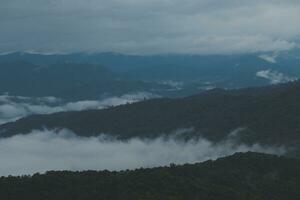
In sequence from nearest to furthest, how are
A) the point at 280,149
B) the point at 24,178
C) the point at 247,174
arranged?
the point at 24,178 → the point at 247,174 → the point at 280,149

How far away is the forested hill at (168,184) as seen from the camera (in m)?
101

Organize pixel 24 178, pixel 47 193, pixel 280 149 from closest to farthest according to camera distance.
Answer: pixel 47 193 → pixel 24 178 → pixel 280 149

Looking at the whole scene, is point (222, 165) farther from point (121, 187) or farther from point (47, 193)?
point (47, 193)

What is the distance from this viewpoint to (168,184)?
10562 cm

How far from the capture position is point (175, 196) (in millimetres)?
101125

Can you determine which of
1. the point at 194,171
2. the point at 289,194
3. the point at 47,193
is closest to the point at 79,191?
the point at 47,193

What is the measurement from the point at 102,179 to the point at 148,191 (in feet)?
27.3

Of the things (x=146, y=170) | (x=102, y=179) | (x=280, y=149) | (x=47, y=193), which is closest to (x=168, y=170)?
(x=146, y=170)

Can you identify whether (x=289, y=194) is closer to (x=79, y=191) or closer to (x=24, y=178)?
(x=79, y=191)

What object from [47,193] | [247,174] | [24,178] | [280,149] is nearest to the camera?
[47,193]

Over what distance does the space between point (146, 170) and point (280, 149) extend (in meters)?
90.8

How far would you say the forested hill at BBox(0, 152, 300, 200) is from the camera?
331 feet

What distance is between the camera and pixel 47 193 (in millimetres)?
101062

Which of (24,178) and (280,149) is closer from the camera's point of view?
(24,178)
